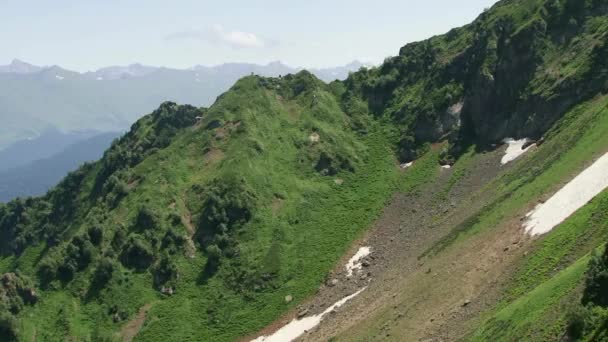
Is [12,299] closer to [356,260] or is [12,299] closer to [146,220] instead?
[146,220]

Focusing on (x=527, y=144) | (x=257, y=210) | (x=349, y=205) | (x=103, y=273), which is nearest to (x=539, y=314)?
(x=527, y=144)

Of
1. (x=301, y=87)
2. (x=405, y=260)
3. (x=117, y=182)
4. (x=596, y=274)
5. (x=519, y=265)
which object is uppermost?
(x=301, y=87)

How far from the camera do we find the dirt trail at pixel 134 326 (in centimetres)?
10275

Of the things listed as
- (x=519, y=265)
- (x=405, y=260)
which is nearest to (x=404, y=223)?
(x=405, y=260)

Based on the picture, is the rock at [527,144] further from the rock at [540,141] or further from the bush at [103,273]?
the bush at [103,273]

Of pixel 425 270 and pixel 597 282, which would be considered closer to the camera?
pixel 597 282

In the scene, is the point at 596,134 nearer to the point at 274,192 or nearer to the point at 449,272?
the point at 449,272

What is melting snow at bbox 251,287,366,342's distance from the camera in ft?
303

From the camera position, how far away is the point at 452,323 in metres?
59.2

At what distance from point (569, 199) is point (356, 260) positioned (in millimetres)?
48664

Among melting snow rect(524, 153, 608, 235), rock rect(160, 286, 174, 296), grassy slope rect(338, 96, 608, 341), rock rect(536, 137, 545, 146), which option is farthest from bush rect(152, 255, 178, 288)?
rock rect(536, 137, 545, 146)

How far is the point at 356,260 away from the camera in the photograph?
10919 cm

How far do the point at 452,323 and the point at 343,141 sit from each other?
3576 inches

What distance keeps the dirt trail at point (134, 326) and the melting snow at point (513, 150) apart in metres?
77.7
